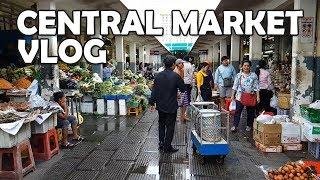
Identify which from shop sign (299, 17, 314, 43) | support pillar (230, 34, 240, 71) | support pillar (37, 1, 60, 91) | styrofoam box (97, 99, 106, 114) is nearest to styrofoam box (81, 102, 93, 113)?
styrofoam box (97, 99, 106, 114)

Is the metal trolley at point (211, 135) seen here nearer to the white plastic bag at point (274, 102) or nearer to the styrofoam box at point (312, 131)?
the styrofoam box at point (312, 131)

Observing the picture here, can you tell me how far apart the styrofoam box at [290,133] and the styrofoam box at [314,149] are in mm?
323

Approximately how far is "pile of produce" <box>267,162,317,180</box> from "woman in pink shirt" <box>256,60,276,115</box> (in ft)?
18.8

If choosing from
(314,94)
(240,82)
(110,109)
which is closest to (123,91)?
(110,109)

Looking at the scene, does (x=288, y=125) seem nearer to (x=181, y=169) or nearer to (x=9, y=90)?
(x=181, y=169)

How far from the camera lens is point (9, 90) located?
10422mm

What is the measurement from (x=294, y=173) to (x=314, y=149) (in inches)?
131

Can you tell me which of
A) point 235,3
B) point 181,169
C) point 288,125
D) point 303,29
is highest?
point 235,3

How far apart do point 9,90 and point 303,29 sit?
8.10 metres

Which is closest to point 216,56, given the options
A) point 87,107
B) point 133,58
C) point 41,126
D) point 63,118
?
point 133,58

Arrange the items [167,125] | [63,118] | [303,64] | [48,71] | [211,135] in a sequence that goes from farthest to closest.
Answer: [48,71] → [303,64] → [63,118] → [167,125] → [211,135]

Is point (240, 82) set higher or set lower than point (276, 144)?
higher

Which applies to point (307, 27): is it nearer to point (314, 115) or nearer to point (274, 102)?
point (274, 102)

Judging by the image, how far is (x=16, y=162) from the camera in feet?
20.4
